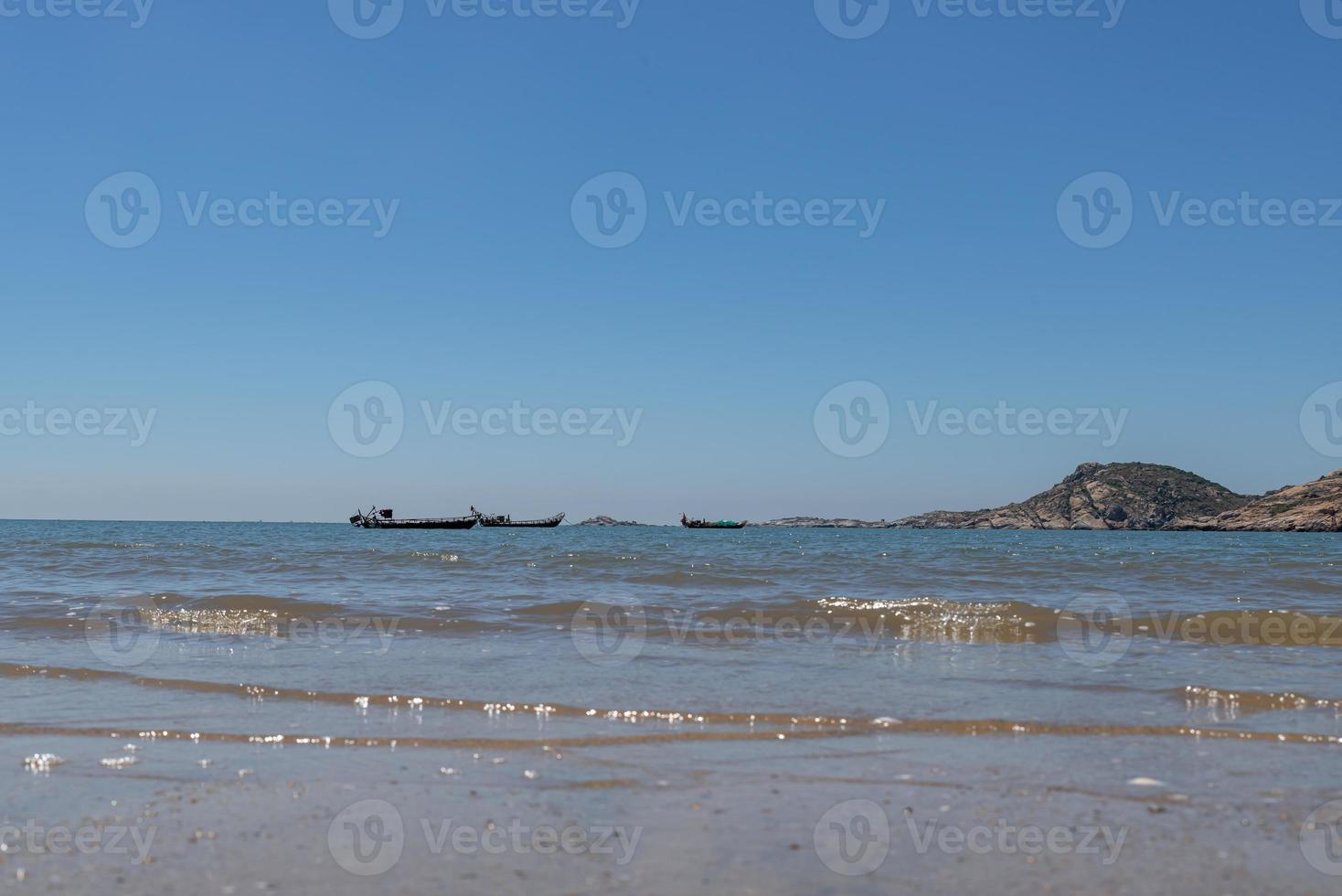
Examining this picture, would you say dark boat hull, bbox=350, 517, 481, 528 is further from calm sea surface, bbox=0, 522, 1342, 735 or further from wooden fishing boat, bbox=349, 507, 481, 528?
calm sea surface, bbox=0, 522, 1342, 735

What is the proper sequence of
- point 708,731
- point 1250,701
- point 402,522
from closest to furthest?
point 708,731, point 1250,701, point 402,522

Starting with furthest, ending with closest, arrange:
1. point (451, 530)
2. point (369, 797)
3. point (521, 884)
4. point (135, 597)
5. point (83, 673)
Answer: point (451, 530)
point (135, 597)
point (83, 673)
point (369, 797)
point (521, 884)

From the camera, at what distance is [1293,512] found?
558ft

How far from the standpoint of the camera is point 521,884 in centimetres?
429

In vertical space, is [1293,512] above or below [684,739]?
above

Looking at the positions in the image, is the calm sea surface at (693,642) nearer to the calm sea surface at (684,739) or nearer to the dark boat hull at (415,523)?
the calm sea surface at (684,739)

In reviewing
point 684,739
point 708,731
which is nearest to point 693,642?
point 708,731

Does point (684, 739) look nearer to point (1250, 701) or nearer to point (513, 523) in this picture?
point (1250, 701)

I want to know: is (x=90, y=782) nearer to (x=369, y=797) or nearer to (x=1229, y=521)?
(x=369, y=797)

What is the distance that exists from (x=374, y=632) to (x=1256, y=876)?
474 inches

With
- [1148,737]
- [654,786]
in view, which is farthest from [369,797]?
[1148,737]

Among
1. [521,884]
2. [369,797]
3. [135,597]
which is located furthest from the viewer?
[135,597]

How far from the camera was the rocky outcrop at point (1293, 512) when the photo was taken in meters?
162

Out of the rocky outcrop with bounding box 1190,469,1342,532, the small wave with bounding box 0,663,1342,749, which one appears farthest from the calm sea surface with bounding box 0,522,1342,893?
the rocky outcrop with bounding box 1190,469,1342,532
